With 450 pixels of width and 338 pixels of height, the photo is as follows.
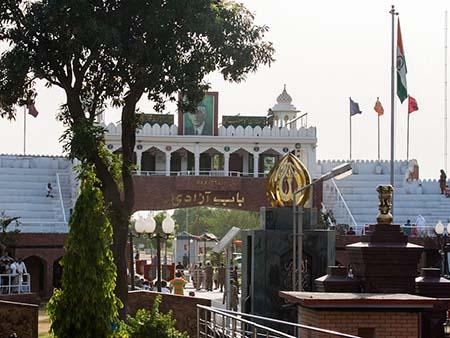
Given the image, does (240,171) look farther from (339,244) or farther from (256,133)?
(339,244)

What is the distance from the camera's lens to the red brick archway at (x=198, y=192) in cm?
5075

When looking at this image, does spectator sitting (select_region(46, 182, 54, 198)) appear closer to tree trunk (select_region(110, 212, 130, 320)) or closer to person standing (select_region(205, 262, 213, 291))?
person standing (select_region(205, 262, 213, 291))

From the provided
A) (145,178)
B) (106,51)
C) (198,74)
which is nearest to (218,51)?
(198,74)

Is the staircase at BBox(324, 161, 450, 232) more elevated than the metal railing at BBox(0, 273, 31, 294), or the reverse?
the staircase at BBox(324, 161, 450, 232)

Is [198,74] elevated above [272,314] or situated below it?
above

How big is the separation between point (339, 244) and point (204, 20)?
2483cm

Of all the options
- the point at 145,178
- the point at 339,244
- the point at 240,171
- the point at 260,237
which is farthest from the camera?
the point at 240,171

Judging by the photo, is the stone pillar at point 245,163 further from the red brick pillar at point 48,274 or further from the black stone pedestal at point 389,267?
the black stone pedestal at point 389,267

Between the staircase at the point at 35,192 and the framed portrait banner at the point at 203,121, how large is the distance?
18.6ft

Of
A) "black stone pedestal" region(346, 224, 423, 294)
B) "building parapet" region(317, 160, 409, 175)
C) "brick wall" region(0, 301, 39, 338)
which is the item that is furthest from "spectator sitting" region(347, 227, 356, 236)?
"black stone pedestal" region(346, 224, 423, 294)

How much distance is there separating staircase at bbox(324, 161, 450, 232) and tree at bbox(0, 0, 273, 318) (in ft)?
102

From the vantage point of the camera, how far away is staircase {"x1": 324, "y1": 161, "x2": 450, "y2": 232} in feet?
178

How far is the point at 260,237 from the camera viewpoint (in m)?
23.2

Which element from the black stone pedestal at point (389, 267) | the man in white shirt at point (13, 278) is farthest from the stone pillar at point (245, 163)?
the black stone pedestal at point (389, 267)
